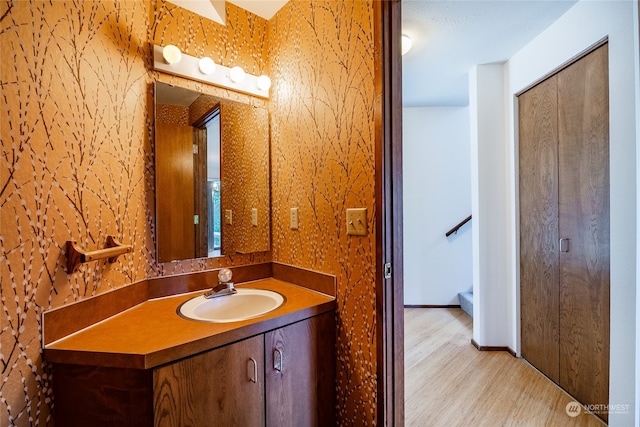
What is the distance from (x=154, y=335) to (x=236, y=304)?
0.49 meters

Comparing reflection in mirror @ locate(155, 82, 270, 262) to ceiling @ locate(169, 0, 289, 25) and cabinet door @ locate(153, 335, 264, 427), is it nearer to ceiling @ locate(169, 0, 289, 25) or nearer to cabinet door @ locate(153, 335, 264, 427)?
ceiling @ locate(169, 0, 289, 25)

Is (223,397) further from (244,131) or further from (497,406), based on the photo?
(497,406)

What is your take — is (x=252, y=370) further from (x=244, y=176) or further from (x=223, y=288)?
(x=244, y=176)

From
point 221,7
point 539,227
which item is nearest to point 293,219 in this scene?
point 221,7

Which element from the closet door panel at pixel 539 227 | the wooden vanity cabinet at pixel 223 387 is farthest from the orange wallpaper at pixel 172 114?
the closet door panel at pixel 539 227

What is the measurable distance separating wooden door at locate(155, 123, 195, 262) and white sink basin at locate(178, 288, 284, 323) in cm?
27

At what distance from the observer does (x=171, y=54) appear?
128 cm

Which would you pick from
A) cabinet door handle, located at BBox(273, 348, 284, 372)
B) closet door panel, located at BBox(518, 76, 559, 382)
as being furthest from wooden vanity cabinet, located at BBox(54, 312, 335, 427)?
closet door panel, located at BBox(518, 76, 559, 382)

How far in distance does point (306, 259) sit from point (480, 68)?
2150 millimetres

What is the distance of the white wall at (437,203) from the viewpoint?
342 centimetres

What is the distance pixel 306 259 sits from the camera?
4.82 ft

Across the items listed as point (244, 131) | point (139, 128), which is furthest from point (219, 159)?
point (139, 128)

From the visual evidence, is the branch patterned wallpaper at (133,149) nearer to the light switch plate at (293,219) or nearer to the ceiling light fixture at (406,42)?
the light switch plate at (293,219)

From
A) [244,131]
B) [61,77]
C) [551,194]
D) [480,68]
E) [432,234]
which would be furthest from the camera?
[432,234]
